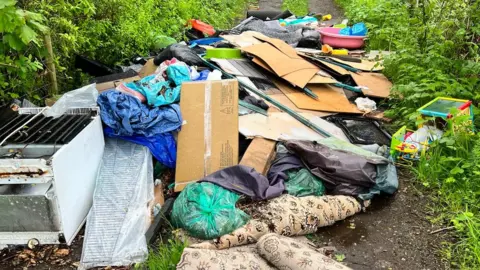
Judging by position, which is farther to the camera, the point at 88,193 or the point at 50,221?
the point at 88,193

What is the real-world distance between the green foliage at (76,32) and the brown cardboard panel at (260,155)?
1881mm

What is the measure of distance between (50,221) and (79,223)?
1.01ft

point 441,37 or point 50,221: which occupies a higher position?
point 441,37

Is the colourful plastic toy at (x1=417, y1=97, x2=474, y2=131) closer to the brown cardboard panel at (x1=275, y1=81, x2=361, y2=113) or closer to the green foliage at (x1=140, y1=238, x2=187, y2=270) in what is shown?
the brown cardboard panel at (x1=275, y1=81, x2=361, y2=113)


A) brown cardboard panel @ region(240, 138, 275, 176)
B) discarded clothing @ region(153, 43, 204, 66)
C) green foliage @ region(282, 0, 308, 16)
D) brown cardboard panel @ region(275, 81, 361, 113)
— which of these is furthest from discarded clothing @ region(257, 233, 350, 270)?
green foliage @ region(282, 0, 308, 16)

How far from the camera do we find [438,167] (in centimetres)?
358

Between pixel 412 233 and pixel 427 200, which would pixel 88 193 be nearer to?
pixel 412 233

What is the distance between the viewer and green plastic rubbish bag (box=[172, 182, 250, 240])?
286 centimetres

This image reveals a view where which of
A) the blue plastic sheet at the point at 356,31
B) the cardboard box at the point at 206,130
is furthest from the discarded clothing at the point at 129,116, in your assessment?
the blue plastic sheet at the point at 356,31

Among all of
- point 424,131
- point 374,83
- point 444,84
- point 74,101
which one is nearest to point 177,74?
point 74,101

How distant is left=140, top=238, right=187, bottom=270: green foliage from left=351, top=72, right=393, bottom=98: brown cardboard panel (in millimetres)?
3284

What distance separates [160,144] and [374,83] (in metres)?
3.08

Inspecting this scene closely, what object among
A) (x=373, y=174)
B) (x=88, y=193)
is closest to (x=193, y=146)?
(x=88, y=193)

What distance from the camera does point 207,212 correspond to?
293 cm
